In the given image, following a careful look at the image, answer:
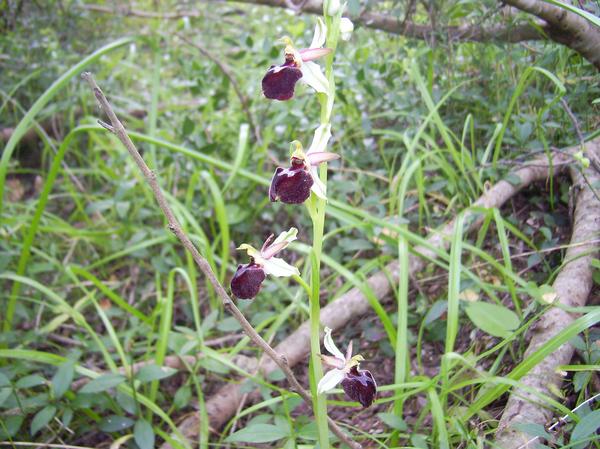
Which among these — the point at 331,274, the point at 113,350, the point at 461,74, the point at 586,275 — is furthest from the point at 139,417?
the point at 461,74

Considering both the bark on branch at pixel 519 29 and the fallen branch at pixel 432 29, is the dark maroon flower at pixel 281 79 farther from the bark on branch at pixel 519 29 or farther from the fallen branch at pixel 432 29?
the fallen branch at pixel 432 29

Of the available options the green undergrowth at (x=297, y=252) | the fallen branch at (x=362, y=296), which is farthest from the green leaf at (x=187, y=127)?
the fallen branch at (x=362, y=296)

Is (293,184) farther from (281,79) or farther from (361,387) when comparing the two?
(361,387)

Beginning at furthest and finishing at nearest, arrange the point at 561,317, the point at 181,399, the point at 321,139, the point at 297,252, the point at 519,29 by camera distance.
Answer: the point at 297,252 → the point at 519,29 → the point at 181,399 → the point at 561,317 → the point at 321,139

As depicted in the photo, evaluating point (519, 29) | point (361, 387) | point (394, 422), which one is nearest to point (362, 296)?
point (394, 422)

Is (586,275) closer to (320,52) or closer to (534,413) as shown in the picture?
(534,413)
